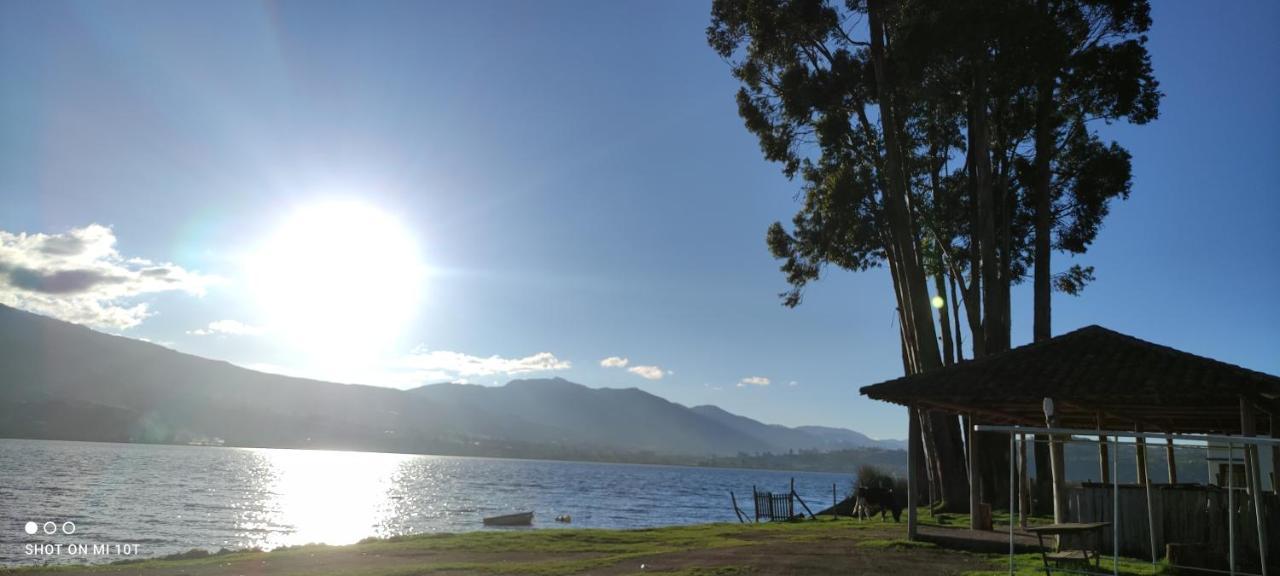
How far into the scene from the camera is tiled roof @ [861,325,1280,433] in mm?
11359

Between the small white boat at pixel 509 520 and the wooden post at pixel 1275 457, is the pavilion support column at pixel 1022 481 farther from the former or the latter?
the small white boat at pixel 509 520

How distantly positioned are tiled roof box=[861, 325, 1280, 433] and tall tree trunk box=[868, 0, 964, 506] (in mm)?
6089

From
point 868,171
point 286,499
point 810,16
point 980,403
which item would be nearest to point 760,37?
point 810,16

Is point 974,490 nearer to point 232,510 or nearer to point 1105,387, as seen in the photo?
point 1105,387

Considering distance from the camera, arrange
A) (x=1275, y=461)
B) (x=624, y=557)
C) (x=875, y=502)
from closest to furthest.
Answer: (x=1275, y=461), (x=624, y=557), (x=875, y=502)

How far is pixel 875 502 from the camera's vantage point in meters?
24.3

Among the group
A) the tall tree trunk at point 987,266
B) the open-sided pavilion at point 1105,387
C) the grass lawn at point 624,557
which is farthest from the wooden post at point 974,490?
the tall tree trunk at point 987,266

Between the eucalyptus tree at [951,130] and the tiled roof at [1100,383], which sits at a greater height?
the eucalyptus tree at [951,130]

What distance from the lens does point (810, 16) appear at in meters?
23.1

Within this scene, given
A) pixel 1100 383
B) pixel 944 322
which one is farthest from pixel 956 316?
pixel 1100 383

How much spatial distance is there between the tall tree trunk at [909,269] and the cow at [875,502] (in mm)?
1463

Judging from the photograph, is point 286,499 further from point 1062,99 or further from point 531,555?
point 1062,99

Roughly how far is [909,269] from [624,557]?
13207 mm

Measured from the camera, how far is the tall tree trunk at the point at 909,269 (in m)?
22.2
